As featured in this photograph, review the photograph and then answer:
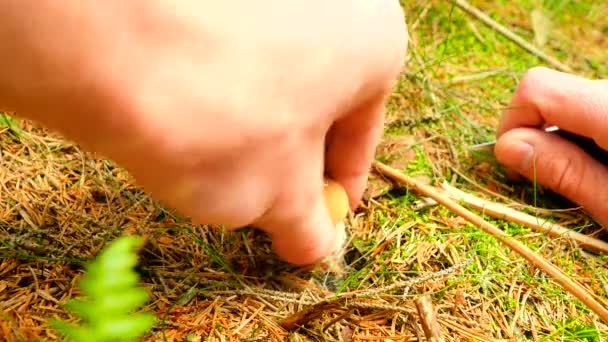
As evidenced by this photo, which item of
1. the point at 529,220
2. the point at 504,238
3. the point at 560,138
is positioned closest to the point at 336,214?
the point at 504,238

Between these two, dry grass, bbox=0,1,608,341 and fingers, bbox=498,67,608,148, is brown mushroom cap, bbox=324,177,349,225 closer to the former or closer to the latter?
dry grass, bbox=0,1,608,341

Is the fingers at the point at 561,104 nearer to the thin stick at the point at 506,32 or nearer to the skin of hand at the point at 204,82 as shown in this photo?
the thin stick at the point at 506,32

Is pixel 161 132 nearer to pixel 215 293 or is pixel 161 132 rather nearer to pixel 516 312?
pixel 215 293

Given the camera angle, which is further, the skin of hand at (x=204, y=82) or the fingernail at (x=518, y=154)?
the fingernail at (x=518, y=154)

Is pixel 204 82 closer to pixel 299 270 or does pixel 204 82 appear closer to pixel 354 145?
pixel 354 145

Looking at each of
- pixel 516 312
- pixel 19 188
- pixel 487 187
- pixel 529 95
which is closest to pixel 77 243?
pixel 19 188

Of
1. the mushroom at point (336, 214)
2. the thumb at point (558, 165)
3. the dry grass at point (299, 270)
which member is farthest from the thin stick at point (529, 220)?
the mushroom at point (336, 214)

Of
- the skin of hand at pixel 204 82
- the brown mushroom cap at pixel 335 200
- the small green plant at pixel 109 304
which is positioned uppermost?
the skin of hand at pixel 204 82

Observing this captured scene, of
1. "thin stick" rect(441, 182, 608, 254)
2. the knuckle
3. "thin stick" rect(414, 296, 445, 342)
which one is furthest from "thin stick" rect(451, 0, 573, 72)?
"thin stick" rect(414, 296, 445, 342)
